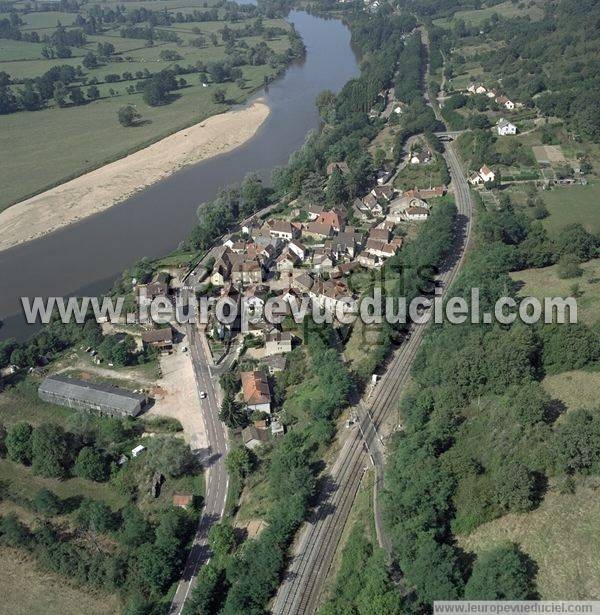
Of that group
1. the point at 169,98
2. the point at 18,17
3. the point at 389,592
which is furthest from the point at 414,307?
the point at 18,17

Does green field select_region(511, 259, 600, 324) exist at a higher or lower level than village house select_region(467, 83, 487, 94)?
lower

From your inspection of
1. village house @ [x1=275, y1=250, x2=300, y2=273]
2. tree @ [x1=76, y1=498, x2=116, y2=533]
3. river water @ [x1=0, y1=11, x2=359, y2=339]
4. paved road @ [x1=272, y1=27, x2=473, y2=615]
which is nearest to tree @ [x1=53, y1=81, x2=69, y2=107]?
river water @ [x1=0, y1=11, x2=359, y2=339]

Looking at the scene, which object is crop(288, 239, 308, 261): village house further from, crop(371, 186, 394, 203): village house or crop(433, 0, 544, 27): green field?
crop(433, 0, 544, 27): green field

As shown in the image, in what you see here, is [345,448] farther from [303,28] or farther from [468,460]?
[303,28]

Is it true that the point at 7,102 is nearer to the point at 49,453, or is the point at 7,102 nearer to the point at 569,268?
the point at 49,453

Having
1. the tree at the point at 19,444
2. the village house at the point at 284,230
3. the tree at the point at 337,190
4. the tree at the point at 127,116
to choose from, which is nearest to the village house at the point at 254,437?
the tree at the point at 19,444
